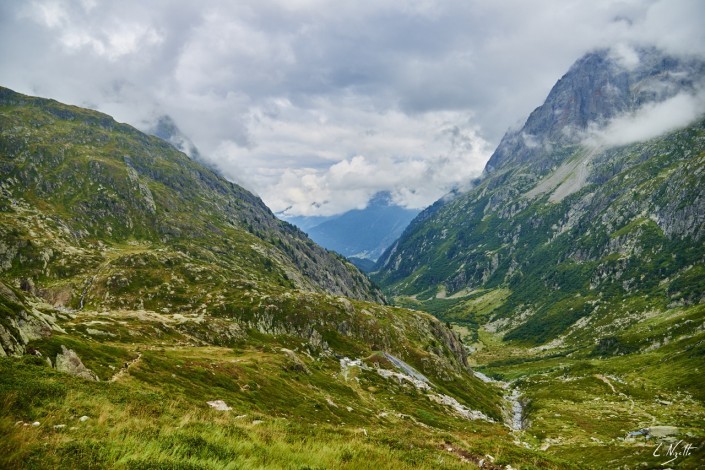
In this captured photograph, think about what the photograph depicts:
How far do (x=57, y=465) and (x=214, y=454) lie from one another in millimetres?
4120

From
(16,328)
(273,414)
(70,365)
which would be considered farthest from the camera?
(273,414)

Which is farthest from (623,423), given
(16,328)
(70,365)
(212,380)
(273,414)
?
(16,328)

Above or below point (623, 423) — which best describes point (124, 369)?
above

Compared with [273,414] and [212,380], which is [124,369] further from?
[273,414]

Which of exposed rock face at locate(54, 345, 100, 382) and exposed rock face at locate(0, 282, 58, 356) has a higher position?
exposed rock face at locate(0, 282, 58, 356)

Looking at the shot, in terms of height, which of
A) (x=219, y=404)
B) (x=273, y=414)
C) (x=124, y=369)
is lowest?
(x=273, y=414)

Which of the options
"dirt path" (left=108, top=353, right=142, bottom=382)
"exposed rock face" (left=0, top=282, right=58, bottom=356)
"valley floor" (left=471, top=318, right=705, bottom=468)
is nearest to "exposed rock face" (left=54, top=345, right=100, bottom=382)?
"dirt path" (left=108, top=353, right=142, bottom=382)

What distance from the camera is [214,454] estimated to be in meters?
12.0

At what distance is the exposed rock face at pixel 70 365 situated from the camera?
41.8 meters

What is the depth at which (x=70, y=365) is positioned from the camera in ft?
141

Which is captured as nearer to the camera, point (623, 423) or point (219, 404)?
point (219, 404)

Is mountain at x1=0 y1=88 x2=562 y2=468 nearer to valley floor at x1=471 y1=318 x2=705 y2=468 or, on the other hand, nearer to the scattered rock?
the scattered rock

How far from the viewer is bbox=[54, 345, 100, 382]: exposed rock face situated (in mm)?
41781

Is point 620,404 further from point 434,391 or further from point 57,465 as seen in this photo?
point 57,465
